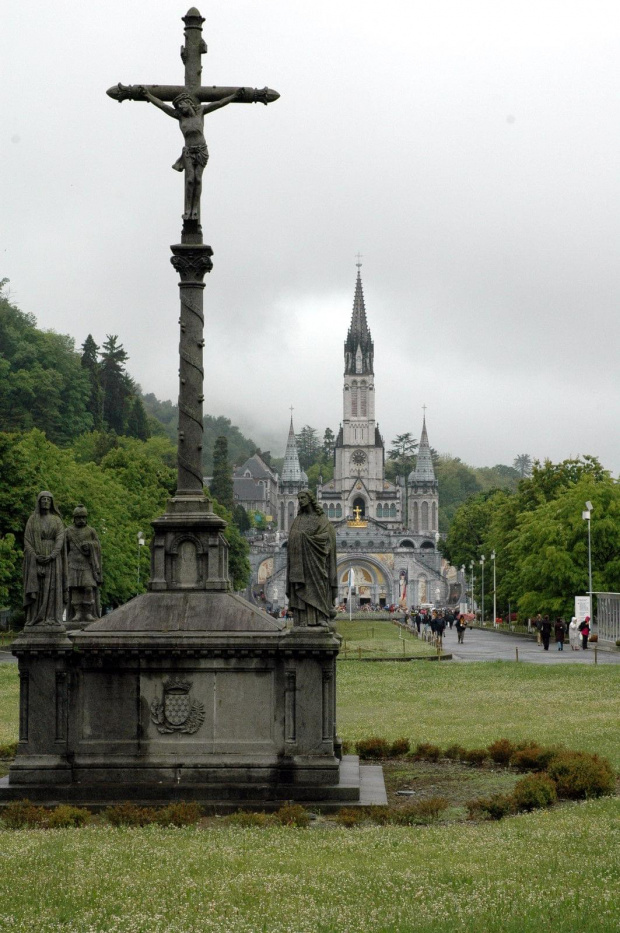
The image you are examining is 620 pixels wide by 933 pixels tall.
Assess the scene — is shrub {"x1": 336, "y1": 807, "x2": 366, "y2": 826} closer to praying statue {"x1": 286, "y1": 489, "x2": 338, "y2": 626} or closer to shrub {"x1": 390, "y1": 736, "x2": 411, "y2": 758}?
praying statue {"x1": 286, "y1": 489, "x2": 338, "y2": 626}

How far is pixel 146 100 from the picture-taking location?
1719 cm

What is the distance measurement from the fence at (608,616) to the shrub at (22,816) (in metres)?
43.8

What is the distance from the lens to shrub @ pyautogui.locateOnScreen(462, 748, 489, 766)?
1873 cm

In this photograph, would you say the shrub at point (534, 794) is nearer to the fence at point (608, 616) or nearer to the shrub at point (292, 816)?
the shrub at point (292, 816)

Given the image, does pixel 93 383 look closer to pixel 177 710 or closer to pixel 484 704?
pixel 484 704

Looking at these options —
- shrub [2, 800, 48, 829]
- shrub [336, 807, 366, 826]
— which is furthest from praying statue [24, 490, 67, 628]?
shrub [336, 807, 366, 826]

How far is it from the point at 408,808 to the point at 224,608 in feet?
10.5

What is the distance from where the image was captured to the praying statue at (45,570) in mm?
15508

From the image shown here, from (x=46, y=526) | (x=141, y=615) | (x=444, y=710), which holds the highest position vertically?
(x=46, y=526)

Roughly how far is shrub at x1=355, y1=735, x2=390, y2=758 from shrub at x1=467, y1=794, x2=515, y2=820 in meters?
4.61

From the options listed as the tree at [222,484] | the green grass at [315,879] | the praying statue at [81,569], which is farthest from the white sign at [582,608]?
the tree at [222,484]

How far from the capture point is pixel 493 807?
1433 centimetres

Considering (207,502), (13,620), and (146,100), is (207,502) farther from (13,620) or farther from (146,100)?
(13,620)

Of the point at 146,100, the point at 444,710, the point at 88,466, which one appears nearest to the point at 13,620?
the point at 88,466
